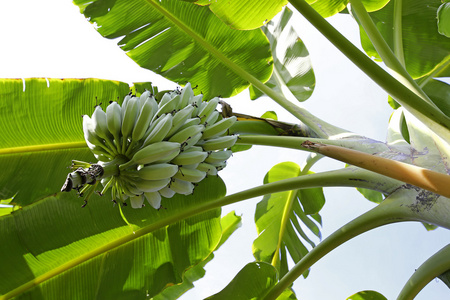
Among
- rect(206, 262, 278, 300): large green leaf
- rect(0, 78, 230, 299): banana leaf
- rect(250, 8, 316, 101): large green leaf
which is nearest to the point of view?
rect(0, 78, 230, 299): banana leaf

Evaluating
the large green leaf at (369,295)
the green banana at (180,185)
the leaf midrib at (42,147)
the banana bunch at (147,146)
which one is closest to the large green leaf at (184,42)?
the leaf midrib at (42,147)

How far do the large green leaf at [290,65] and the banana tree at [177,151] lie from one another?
1.23 feet

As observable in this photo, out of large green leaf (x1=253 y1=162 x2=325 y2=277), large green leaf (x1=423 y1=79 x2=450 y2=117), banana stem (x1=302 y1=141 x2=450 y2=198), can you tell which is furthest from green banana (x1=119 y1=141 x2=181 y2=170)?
large green leaf (x1=423 y1=79 x2=450 y2=117)

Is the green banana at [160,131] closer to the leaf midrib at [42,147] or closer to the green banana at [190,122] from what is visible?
the green banana at [190,122]

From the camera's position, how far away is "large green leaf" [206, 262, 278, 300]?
2117 millimetres

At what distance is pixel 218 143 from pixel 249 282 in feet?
2.87

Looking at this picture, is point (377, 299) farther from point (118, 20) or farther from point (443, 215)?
point (118, 20)

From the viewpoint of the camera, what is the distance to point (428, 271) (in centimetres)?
160

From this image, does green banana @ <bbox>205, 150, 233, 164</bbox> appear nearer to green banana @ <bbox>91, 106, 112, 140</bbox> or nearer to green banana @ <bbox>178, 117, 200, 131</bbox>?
green banana @ <bbox>178, 117, 200, 131</bbox>

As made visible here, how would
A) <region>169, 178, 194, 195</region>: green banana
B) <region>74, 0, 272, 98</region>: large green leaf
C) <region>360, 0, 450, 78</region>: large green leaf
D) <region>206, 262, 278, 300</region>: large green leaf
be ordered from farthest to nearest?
<region>360, 0, 450, 78</region>: large green leaf
<region>74, 0, 272, 98</region>: large green leaf
<region>206, 262, 278, 300</region>: large green leaf
<region>169, 178, 194, 195</region>: green banana

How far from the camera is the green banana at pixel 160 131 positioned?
5.13 feet

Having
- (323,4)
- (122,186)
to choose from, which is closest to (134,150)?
(122,186)

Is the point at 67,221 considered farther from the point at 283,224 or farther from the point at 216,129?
the point at 283,224

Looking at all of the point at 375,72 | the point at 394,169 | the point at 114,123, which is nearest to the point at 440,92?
the point at 375,72
